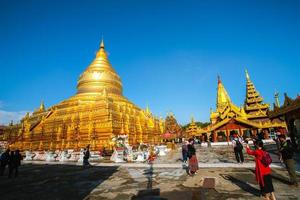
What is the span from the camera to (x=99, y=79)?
37.7 m

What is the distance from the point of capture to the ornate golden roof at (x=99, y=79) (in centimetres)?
3672

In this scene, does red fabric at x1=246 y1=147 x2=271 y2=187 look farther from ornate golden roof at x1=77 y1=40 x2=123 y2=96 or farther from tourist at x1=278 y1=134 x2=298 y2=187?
ornate golden roof at x1=77 y1=40 x2=123 y2=96

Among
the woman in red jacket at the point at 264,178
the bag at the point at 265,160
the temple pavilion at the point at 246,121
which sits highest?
the temple pavilion at the point at 246,121

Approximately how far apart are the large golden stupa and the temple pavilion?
1110 cm

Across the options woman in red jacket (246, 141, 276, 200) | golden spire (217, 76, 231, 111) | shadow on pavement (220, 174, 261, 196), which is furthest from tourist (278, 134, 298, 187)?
golden spire (217, 76, 231, 111)

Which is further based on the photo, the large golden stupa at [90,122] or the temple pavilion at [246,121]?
the temple pavilion at [246,121]

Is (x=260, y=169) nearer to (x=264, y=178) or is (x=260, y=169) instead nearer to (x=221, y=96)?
(x=264, y=178)

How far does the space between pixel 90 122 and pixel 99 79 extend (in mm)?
12750

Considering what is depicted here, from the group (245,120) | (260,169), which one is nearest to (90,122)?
(245,120)

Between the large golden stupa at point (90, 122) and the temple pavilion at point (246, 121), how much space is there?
36.4 ft

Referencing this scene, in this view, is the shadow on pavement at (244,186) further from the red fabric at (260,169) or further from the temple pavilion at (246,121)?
the temple pavilion at (246,121)

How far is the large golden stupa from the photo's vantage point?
26.5 metres

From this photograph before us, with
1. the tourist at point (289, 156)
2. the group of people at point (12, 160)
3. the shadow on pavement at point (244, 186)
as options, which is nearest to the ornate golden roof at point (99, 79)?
the group of people at point (12, 160)

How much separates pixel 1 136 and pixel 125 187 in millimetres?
43648
